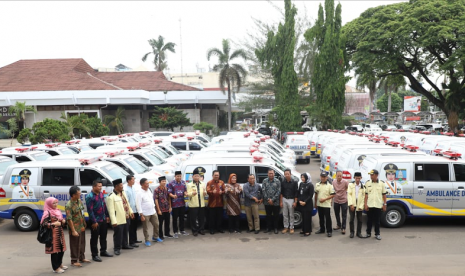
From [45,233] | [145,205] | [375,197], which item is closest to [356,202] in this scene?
[375,197]

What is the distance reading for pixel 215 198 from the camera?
31.2 feet

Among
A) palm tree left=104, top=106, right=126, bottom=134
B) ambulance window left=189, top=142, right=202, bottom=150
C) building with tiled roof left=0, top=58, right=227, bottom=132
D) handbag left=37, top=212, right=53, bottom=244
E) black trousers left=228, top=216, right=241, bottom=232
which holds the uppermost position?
building with tiled roof left=0, top=58, right=227, bottom=132

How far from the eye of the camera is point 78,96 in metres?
37.4

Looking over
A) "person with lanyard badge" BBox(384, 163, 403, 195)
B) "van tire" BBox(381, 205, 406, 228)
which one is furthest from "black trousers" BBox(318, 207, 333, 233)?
"person with lanyard badge" BBox(384, 163, 403, 195)

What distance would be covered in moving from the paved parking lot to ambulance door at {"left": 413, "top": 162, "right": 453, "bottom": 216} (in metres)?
0.51

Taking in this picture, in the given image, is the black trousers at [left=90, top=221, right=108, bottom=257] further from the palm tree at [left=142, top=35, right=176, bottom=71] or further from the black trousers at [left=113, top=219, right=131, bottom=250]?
the palm tree at [left=142, top=35, right=176, bottom=71]

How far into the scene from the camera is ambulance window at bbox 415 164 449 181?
32.3ft

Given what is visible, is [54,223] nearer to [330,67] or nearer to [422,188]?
[422,188]

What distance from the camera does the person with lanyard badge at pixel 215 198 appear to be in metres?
9.48

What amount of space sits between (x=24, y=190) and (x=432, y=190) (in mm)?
10377

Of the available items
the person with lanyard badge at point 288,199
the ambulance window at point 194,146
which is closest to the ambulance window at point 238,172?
the person with lanyard badge at point 288,199

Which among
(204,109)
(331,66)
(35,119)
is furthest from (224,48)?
(35,119)

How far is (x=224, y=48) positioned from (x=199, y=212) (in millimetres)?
35291

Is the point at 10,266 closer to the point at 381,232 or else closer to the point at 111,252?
the point at 111,252
